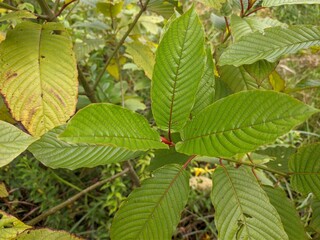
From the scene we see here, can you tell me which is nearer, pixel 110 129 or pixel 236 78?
pixel 110 129

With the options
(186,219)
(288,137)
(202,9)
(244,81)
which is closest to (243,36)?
(244,81)

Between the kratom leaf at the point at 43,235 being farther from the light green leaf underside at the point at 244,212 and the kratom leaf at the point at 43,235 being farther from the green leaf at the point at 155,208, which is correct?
the light green leaf underside at the point at 244,212

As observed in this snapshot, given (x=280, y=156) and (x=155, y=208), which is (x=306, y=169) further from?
(x=155, y=208)

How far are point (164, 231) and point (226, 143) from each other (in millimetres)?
298

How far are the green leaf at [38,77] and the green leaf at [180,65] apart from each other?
0.83ft

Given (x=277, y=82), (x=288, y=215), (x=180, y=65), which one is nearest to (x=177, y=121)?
(x=180, y=65)

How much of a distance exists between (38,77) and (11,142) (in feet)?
0.78

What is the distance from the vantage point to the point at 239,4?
4.07ft

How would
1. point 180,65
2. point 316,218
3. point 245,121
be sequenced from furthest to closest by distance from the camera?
point 316,218, point 180,65, point 245,121

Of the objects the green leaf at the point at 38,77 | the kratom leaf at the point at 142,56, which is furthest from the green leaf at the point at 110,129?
the kratom leaf at the point at 142,56

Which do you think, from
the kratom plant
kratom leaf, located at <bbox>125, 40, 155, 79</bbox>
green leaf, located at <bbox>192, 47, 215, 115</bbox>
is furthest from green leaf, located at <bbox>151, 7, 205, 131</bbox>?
kratom leaf, located at <bbox>125, 40, 155, 79</bbox>

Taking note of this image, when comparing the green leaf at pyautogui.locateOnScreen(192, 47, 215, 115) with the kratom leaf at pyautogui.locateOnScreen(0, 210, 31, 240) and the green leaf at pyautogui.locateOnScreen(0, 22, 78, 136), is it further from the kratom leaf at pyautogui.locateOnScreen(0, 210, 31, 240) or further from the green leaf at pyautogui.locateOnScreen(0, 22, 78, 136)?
the kratom leaf at pyautogui.locateOnScreen(0, 210, 31, 240)

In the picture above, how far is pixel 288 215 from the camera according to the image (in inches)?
41.3

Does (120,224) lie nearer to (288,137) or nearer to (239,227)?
(239,227)
